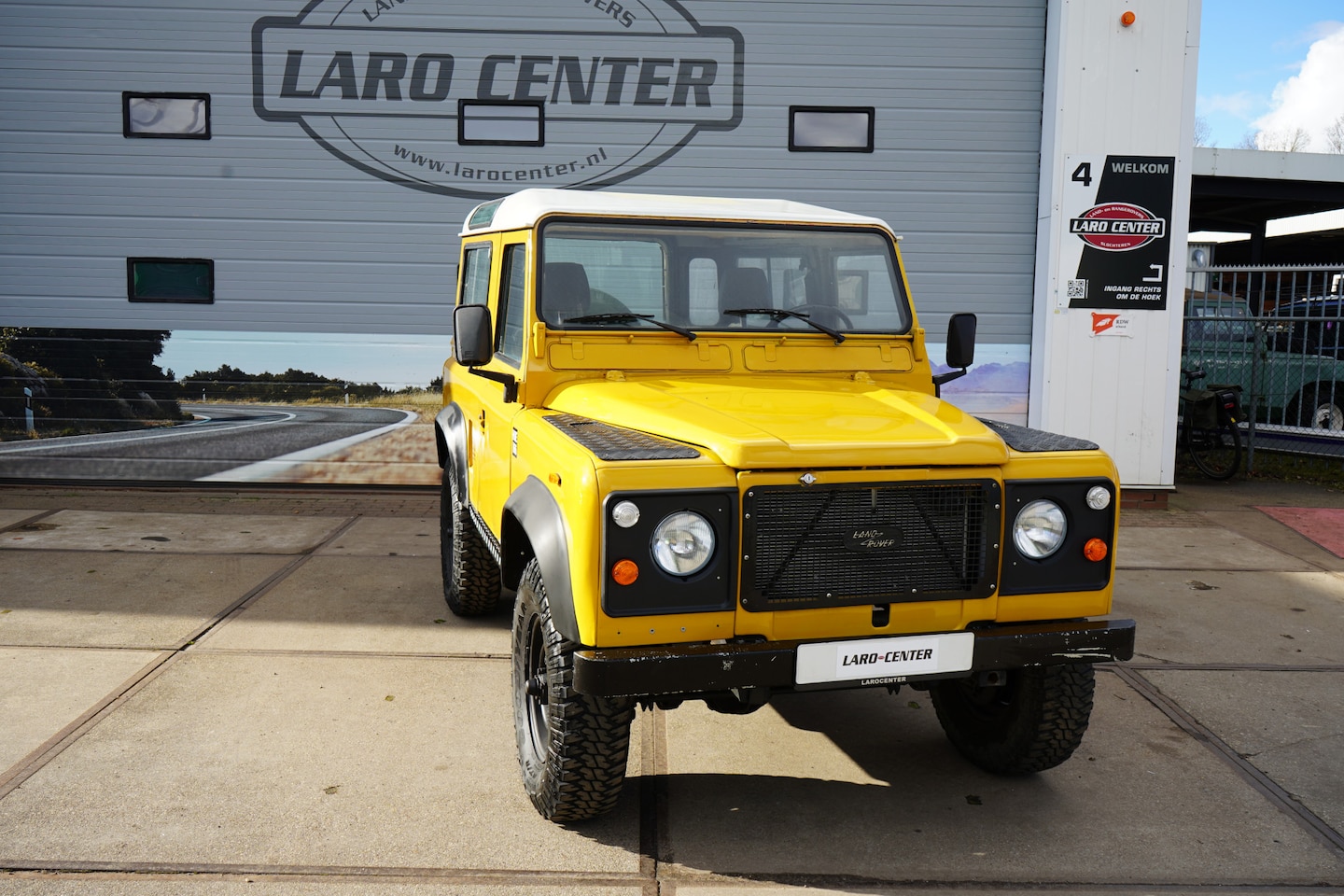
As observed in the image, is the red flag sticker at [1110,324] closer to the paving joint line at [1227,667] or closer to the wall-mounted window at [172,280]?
the paving joint line at [1227,667]

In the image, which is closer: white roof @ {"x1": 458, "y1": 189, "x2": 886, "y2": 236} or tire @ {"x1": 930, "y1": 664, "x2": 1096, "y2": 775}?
tire @ {"x1": 930, "y1": 664, "x2": 1096, "y2": 775}

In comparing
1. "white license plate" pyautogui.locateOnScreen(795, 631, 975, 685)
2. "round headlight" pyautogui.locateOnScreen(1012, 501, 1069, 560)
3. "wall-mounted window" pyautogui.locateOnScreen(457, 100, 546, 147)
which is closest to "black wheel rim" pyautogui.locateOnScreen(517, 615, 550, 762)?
"white license plate" pyautogui.locateOnScreen(795, 631, 975, 685)

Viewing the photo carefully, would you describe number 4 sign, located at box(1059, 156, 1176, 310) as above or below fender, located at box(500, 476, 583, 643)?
above

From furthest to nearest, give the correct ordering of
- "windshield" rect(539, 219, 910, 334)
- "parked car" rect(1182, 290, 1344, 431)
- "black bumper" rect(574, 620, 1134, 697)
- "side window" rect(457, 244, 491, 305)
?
"parked car" rect(1182, 290, 1344, 431), "side window" rect(457, 244, 491, 305), "windshield" rect(539, 219, 910, 334), "black bumper" rect(574, 620, 1134, 697)

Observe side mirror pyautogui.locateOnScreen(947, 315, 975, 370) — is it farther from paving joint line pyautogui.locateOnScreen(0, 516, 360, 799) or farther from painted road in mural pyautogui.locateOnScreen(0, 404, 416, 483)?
painted road in mural pyautogui.locateOnScreen(0, 404, 416, 483)

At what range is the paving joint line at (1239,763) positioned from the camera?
3514mm

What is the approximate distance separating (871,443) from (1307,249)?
27067mm

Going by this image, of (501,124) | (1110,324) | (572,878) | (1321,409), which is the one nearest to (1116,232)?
(1110,324)

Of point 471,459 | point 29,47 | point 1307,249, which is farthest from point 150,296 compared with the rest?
point 1307,249

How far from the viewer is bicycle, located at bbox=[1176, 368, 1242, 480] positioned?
431 inches

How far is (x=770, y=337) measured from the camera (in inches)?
171

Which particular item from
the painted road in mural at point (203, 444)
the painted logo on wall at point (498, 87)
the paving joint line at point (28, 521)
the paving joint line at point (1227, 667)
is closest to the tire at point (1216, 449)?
the painted logo on wall at point (498, 87)

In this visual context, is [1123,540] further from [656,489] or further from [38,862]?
[38,862]

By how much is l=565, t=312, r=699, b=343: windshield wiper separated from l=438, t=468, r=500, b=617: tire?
1.44m
